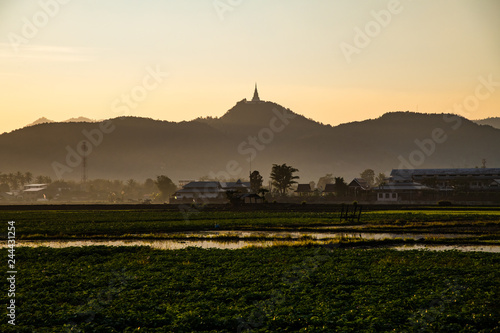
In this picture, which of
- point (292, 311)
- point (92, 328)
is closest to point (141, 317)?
point (92, 328)

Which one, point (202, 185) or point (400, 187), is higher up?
point (202, 185)

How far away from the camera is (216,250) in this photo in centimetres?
4016

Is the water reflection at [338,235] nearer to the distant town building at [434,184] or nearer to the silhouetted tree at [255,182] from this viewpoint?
the distant town building at [434,184]

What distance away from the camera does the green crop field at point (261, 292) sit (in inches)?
821

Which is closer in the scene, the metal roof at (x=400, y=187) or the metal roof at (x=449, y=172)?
the metal roof at (x=400, y=187)

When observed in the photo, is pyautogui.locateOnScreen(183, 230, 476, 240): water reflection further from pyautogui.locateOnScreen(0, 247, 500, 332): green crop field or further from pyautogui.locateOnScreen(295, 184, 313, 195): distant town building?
pyautogui.locateOnScreen(295, 184, 313, 195): distant town building

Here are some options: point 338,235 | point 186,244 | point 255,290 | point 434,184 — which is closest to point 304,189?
point 434,184

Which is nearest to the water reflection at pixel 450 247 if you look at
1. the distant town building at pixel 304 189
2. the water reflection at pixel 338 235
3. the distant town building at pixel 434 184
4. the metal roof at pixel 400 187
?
the water reflection at pixel 338 235

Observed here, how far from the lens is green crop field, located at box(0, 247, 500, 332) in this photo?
20.9 meters

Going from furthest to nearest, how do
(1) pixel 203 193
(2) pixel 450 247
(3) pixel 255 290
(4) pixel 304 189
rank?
(4) pixel 304 189 < (1) pixel 203 193 < (2) pixel 450 247 < (3) pixel 255 290

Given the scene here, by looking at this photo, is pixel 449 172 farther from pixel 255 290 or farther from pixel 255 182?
pixel 255 290

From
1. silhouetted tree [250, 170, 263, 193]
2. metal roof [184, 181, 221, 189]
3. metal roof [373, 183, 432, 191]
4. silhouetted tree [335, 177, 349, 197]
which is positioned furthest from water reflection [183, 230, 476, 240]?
silhouetted tree [250, 170, 263, 193]

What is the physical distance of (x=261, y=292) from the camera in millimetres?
25328

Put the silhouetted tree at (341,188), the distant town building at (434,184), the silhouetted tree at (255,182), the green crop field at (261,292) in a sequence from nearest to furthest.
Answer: the green crop field at (261,292) → the distant town building at (434,184) → the silhouetted tree at (341,188) → the silhouetted tree at (255,182)
